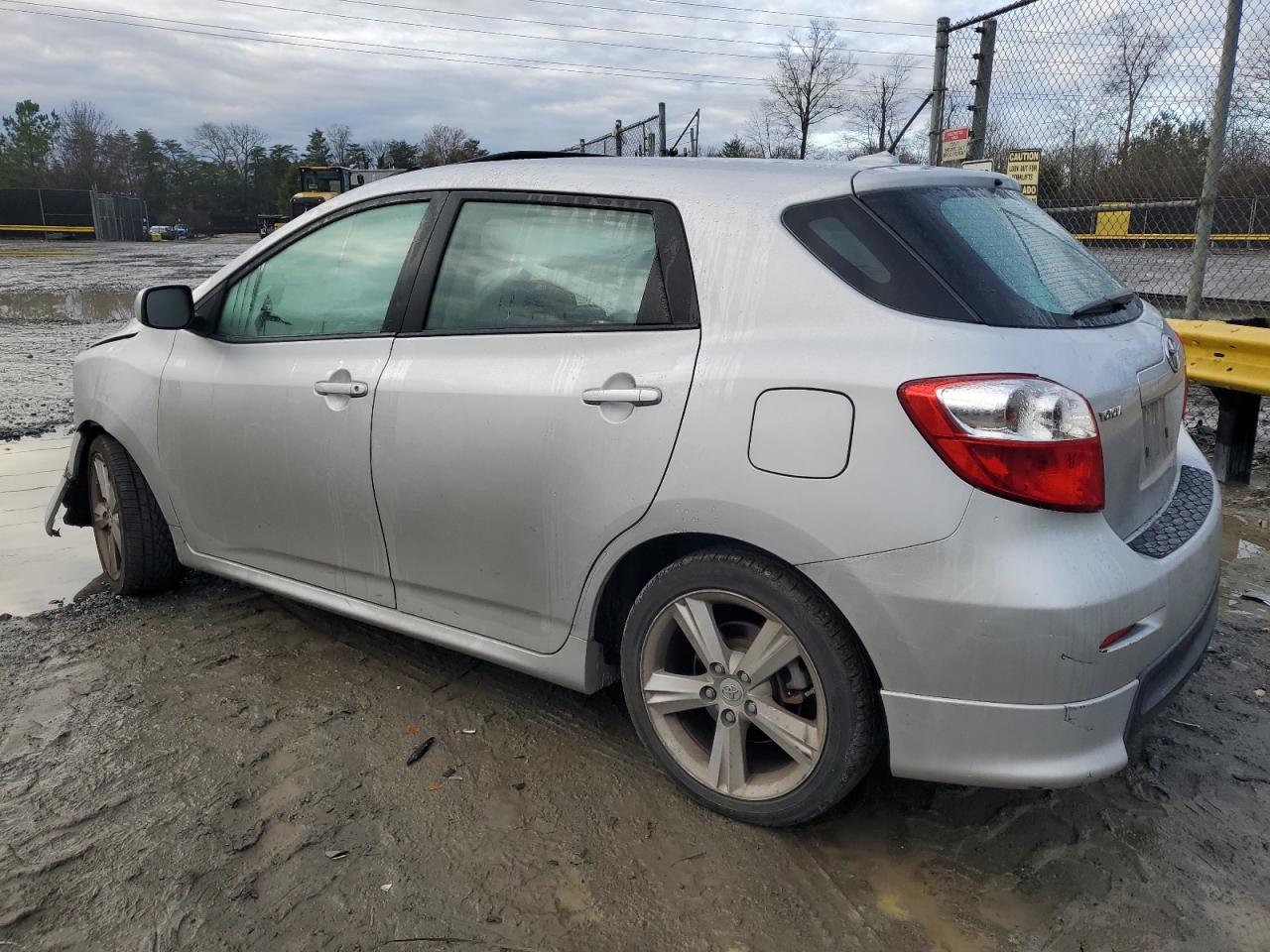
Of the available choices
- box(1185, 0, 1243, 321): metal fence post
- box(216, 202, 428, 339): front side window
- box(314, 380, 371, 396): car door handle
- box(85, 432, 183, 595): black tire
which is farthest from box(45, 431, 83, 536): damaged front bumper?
box(1185, 0, 1243, 321): metal fence post

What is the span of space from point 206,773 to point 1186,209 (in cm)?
734

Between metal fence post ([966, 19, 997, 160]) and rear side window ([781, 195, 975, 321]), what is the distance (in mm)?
5470

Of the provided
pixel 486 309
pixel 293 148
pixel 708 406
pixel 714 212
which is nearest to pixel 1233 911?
pixel 708 406

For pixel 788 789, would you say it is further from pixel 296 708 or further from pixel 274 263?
pixel 274 263

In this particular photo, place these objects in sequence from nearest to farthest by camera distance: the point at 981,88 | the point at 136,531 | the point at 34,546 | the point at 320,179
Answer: the point at 136,531 < the point at 34,546 < the point at 981,88 < the point at 320,179

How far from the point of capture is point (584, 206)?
276 centimetres

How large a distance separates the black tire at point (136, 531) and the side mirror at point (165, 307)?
702mm

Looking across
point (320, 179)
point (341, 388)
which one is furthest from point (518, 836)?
point (320, 179)

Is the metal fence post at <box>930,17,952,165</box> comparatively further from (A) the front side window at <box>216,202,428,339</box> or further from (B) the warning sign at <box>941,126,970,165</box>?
(A) the front side window at <box>216,202,428,339</box>

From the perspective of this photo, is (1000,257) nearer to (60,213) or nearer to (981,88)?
(981,88)

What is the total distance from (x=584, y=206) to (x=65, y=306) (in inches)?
672

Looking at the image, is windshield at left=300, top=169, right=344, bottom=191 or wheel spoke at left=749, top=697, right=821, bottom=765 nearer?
wheel spoke at left=749, top=697, right=821, bottom=765

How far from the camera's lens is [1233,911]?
7.20 ft

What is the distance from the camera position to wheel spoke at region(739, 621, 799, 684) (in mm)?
2324
